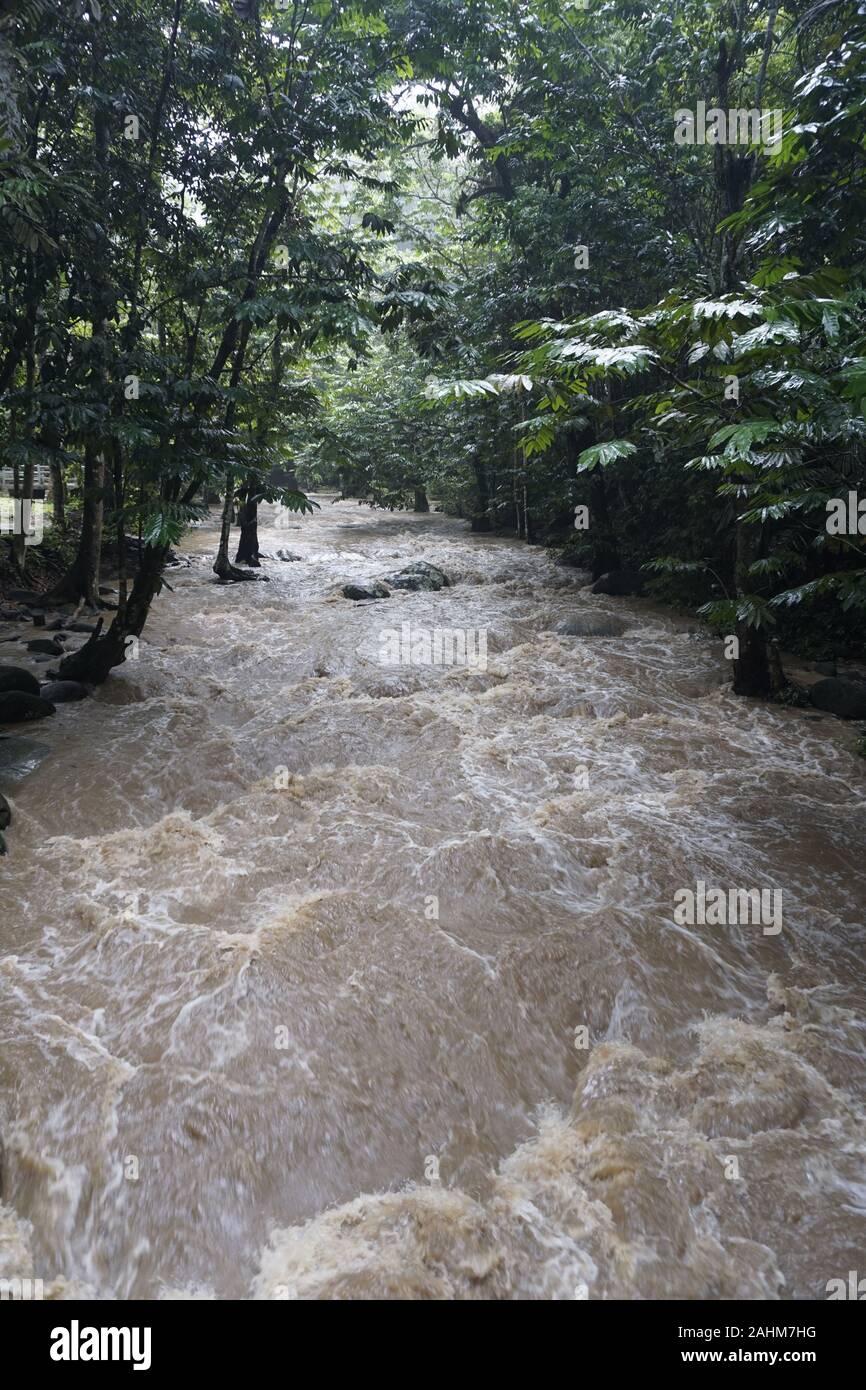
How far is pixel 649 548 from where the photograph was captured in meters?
13.7

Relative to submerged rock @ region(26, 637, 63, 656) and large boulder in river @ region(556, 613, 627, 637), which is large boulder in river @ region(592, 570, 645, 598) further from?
submerged rock @ region(26, 637, 63, 656)

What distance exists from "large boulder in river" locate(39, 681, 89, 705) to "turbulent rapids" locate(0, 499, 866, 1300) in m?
0.48

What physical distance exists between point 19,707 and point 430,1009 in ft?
18.3

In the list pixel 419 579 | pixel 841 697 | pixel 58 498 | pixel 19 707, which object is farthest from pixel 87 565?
pixel 841 697

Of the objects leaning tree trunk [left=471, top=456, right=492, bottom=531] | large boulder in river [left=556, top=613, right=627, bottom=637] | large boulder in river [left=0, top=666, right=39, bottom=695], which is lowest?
large boulder in river [left=0, top=666, right=39, bottom=695]

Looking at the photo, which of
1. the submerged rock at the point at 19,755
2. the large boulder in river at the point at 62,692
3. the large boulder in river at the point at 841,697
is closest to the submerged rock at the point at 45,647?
the large boulder in river at the point at 62,692

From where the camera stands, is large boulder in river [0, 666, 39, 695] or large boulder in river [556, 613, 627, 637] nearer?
large boulder in river [0, 666, 39, 695]

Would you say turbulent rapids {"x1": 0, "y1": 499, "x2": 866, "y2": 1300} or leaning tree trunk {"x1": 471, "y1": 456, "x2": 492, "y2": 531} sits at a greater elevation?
leaning tree trunk {"x1": 471, "y1": 456, "x2": 492, "y2": 531}

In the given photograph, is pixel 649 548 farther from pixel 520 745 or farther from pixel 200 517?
pixel 200 517

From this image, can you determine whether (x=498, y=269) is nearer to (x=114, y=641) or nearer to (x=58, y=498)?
(x=58, y=498)

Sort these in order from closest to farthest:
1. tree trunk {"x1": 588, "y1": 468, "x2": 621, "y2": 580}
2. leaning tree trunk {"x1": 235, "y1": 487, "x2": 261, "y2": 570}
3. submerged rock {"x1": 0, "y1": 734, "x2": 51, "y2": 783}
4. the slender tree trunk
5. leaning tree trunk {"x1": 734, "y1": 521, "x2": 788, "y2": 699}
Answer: submerged rock {"x1": 0, "y1": 734, "x2": 51, "y2": 783} → leaning tree trunk {"x1": 734, "y1": 521, "x2": 788, "y2": 699} → tree trunk {"x1": 588, "y1": 468, "x2": 621, "y2": 580} → the slender tree trunk → leaning tree trunk {"x1": 235, "y1": 487, "x2": 261, "y2": 570}

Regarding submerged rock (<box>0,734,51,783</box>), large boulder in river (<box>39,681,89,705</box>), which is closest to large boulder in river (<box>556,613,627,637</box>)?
large boulder in river (<box>39,681,89,705</box>)

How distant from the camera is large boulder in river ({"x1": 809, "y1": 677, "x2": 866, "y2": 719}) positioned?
25.8ft
